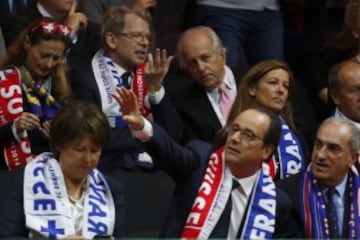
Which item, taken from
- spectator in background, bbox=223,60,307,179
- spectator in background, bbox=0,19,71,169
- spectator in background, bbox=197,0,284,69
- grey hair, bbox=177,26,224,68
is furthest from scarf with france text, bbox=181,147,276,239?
spectator in background, bbox=197,0,284,69

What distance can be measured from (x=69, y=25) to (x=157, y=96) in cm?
76

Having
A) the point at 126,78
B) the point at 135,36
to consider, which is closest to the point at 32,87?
the point at 126,78

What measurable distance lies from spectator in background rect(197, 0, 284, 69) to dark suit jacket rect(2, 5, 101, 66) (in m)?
0.81

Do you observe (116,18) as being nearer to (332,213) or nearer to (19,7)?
(19,7)

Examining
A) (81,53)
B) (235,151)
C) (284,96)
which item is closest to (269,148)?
(235,151)

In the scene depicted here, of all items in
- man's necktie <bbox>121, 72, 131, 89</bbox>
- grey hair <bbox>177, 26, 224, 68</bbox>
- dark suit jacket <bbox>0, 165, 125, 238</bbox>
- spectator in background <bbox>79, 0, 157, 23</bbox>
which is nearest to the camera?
dark suit jacket <bbox>0, 165, 125, 238</bbox>

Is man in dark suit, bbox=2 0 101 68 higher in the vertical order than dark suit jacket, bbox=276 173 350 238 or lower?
higher

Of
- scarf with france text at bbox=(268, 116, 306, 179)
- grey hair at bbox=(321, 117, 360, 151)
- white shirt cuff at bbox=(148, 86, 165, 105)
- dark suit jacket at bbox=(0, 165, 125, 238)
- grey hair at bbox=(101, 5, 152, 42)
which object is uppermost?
grey hair at bbox=(101, 5, 152, 42)

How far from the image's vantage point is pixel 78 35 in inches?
322

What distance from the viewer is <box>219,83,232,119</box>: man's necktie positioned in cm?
796

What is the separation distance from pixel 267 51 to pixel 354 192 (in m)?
2.05

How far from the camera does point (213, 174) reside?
21.3 ft

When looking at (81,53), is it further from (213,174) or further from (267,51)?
(213,174)

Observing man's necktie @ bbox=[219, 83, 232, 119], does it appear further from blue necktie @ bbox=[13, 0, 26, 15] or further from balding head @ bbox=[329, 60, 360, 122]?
blue necktie @ bbox=[13, 0, 26, 15]
